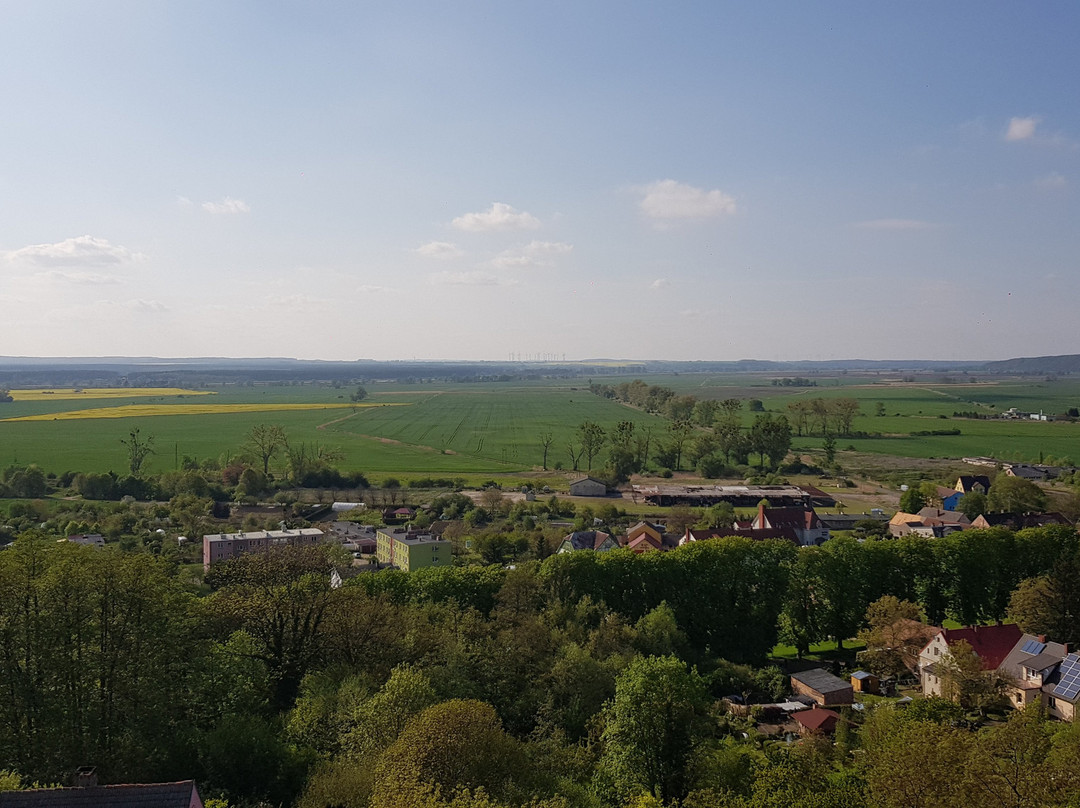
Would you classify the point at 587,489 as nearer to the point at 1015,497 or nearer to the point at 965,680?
the point at 1015,497

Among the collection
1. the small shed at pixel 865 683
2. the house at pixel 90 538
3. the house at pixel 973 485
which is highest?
the house at pixel 973 485

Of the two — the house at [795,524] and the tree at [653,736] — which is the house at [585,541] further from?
the tree at [653,736]

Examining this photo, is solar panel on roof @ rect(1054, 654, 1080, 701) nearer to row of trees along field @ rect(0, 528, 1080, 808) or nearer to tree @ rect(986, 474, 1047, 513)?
row of trees along field @ rect(0, 528, 1080, 808)

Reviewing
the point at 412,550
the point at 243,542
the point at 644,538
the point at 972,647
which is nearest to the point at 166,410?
the point at 243,542

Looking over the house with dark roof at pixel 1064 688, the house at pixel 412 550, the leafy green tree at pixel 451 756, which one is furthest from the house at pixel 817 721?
the house at pixel 412 550

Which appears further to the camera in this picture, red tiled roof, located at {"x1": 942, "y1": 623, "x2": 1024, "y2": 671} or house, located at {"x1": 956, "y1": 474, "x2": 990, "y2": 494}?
house, located at {"x1": 956, "y1": 474, "x2": 990, "y2": 494}

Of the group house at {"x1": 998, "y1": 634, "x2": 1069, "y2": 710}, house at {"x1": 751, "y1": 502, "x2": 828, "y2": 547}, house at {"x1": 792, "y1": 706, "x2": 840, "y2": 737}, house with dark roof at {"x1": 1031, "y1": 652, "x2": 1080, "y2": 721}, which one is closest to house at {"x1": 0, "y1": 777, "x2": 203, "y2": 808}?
house at {"x1": 792, "y1": 706, "x2": 840, "y2": 737}
